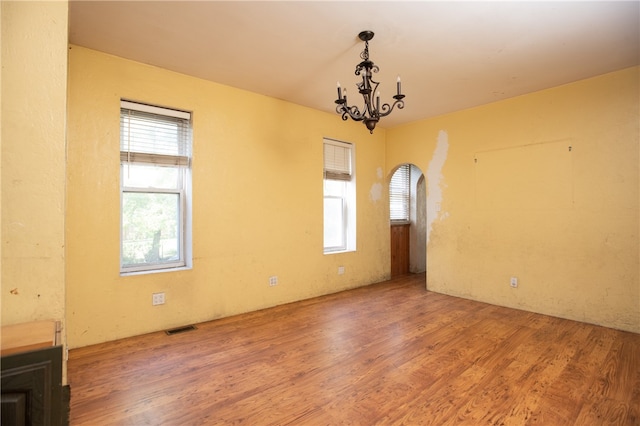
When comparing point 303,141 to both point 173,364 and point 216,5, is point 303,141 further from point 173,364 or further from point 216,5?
point 173,364

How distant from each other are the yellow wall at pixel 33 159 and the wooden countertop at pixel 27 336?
2.7 inches

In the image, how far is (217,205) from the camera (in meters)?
3.60

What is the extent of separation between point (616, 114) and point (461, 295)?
9.15 ft

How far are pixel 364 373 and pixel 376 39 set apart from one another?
2742 mm

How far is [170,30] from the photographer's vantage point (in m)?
2.58

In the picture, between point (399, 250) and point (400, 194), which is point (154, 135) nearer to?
point (400, 194)

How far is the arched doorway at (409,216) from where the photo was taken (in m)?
6.23

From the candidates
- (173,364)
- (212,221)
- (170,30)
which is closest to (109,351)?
(173,364)

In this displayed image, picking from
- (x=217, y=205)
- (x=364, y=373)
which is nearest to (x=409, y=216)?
(x=217, y=205)

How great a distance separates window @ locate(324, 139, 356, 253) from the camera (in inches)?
192

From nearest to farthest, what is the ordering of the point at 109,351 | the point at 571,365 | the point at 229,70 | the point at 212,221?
1. the point at 571,365
2. the point at 109,351
3. the point at 229,70
4. the point at 212,221

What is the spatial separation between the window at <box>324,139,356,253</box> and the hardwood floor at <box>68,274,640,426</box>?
5.16ft

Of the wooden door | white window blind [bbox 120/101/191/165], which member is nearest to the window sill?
white window blind [bbox 120/101/191/165]

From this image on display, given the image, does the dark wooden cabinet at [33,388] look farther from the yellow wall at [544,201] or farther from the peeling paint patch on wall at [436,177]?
the peeling paint patch on wall at [436,177]
